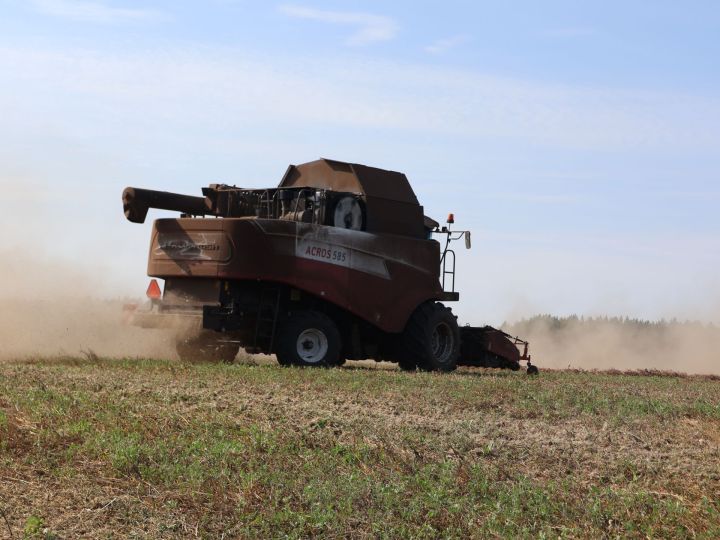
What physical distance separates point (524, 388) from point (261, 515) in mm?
8518

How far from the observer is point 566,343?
35.1 m

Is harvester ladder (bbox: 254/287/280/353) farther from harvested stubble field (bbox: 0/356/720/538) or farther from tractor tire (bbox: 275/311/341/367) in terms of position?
harvested stubble field (bbox: 0/356/720/538)

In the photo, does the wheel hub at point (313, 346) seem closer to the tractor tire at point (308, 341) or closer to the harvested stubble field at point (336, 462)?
the tractor tire at point (308, 341)

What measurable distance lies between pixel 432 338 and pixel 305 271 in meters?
3.51

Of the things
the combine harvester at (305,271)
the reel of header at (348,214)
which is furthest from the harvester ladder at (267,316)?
the reel of header at (348,214)

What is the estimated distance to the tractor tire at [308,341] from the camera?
717 inches

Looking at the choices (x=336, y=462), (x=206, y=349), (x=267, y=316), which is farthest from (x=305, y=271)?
(x=336, y=462)

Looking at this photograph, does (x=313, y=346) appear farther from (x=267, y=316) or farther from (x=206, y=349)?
(x=206, y=349)

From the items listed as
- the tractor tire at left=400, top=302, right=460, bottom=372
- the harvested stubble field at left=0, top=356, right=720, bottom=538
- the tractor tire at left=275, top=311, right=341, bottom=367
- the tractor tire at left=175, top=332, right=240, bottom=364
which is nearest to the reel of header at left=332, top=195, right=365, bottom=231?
the tractor tire at left=275, top=311, right=341, bottom=367

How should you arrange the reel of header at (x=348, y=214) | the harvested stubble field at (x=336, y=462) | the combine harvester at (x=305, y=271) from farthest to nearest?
the reel of header at (x=348, y=214) → the combine harvester at (x=305, y=271) → the harvested stubble field at (x=336, y=462)

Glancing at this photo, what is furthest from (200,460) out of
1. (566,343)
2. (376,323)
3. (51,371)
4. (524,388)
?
(566,343)

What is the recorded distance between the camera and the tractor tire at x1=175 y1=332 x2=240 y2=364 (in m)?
18.4

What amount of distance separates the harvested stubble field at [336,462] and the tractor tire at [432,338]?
5.84m

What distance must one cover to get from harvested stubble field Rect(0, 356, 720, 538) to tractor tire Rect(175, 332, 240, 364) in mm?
3902
